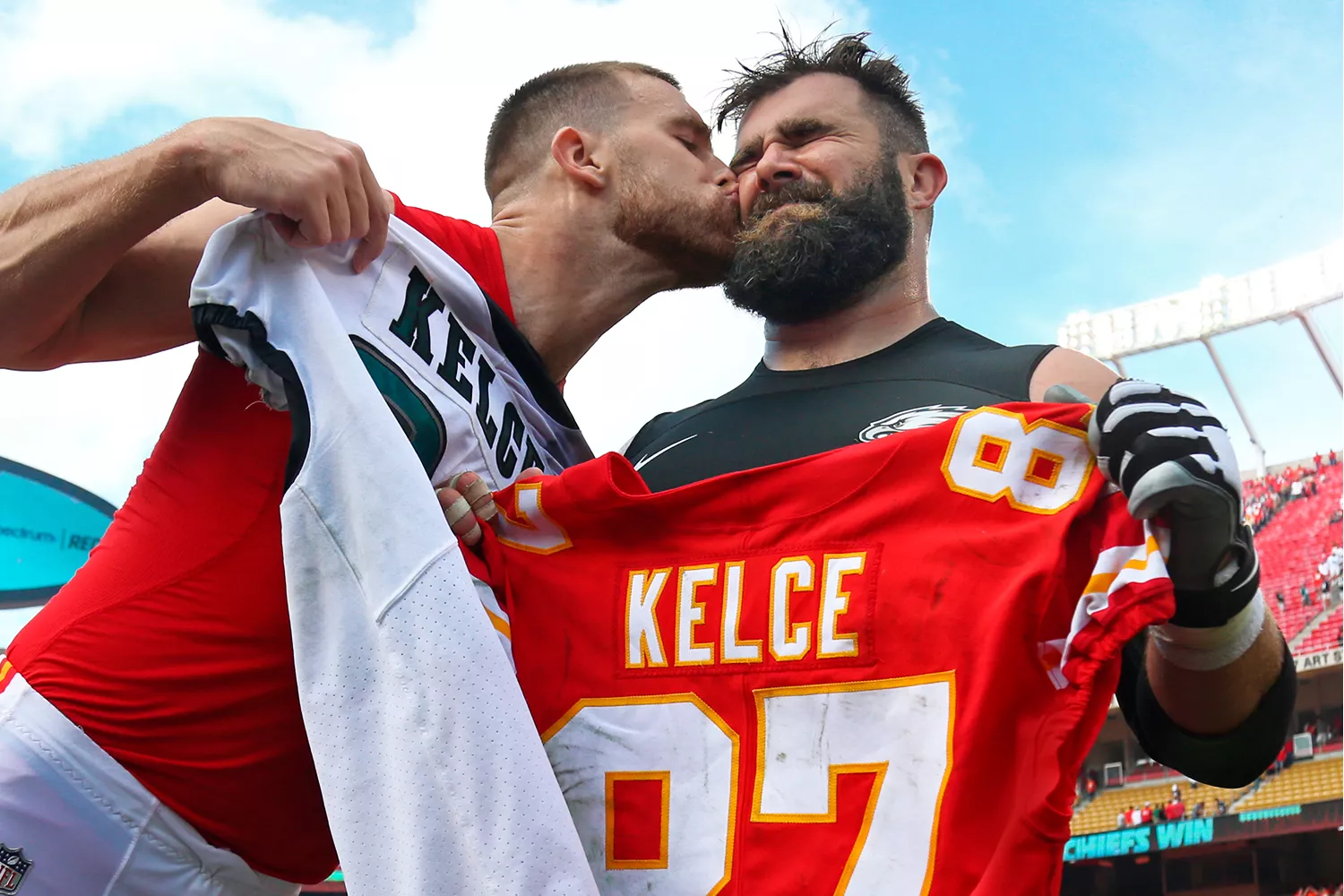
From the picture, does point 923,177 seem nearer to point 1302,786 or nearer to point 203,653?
point 203,653

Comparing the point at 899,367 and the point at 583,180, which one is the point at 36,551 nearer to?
the point at 583,180

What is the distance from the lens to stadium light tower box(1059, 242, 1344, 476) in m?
25.0

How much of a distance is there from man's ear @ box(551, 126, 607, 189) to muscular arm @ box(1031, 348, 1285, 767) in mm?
1918

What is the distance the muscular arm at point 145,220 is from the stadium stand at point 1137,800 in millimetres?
19476

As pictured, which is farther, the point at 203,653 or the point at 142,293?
the point at 142,293

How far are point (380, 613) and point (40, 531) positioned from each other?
11203 mm

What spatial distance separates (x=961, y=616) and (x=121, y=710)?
1487 millimetres

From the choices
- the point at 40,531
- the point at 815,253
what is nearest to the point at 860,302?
the point at 815,253

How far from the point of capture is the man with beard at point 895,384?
185 centimetres

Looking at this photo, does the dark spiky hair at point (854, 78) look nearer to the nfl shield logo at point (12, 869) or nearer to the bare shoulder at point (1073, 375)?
the bare shoulder at point (1073, 375)

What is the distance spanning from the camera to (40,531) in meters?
11.7

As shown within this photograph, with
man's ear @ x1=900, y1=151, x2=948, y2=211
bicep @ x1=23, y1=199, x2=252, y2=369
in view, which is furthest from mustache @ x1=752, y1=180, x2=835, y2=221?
bicep @ x1=23, y1=199, x2=252, y2=369

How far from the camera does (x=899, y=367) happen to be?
2867mm

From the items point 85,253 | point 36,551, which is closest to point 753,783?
point 85,253
